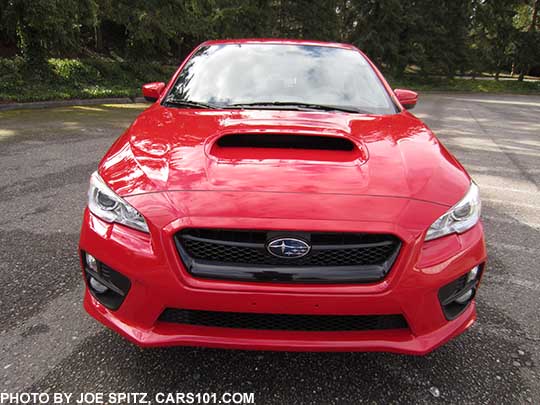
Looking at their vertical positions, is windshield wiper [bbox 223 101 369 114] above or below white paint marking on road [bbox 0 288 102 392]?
above

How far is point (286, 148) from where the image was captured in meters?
1.96

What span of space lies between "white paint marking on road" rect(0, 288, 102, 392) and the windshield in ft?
4.61

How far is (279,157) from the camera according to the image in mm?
1852

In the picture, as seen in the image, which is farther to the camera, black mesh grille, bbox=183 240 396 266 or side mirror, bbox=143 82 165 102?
side mirror, bbox=143 82 165 102

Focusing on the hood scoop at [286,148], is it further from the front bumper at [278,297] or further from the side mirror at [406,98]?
the side mirror at [406,98]

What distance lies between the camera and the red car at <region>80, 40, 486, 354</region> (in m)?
1.51

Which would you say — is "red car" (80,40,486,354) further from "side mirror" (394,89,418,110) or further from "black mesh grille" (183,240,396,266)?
"side mirror" (394,89,418,110)

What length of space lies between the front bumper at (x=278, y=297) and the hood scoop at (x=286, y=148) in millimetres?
442

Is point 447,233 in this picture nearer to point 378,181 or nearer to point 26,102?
point 378,181

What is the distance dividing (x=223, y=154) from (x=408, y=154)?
897mm

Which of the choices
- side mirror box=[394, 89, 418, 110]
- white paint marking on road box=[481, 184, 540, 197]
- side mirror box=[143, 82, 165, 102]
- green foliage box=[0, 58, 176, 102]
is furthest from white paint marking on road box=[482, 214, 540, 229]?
green foliage box=[0, 58, 176, 102]

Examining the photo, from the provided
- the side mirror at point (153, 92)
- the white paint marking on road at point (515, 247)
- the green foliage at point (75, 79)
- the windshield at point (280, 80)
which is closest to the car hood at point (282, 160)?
the windshield at point (280, 80)

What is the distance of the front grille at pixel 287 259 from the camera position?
1.53 m

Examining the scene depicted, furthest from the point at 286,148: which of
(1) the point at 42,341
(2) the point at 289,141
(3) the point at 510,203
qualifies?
(3) the point at 510,203
